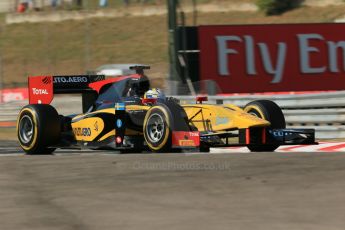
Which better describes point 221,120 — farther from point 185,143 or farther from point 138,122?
point 138,122

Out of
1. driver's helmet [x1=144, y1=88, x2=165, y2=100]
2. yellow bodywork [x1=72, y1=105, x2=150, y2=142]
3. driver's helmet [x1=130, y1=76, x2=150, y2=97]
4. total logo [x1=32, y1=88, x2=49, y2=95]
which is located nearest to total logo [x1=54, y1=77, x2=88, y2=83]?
total logo [x1=32, y1=88, x2=49, y2=95]

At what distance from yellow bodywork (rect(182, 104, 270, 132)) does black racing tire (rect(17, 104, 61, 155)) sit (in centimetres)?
200

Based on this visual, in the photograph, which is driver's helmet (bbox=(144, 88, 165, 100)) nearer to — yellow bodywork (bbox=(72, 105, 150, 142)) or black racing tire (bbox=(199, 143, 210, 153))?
yellow bodywork (bbox=(72, 105, 150, 142))

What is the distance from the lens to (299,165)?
7.71 metres

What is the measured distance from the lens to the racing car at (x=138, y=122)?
10.1 m

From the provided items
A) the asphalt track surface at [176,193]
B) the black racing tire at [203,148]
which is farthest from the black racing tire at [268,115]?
the asphalt track surface at [176,193]

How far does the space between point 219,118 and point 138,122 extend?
1.20m

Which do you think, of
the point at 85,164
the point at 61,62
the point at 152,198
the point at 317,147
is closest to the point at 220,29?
the point at 317,147

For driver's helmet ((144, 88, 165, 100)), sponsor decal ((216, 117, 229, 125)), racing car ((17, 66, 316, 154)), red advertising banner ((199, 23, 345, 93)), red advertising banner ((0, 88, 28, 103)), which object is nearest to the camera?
racing car ((17, 66, 316, 154))

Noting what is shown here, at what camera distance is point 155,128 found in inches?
404

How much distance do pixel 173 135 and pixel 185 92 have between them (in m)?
8.23

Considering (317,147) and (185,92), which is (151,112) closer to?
(317,147)

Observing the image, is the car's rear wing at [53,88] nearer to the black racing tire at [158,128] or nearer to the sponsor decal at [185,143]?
the black racing tire at [158,128]

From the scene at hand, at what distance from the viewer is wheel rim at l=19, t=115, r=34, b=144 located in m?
11.4
